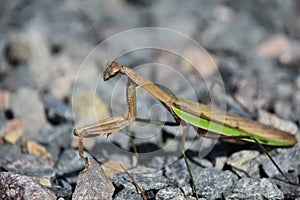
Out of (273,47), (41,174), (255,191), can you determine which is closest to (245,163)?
(255,191)

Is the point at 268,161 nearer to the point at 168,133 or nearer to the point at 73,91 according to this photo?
the point at 168,133

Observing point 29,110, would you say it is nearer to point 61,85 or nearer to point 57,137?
point 57,137

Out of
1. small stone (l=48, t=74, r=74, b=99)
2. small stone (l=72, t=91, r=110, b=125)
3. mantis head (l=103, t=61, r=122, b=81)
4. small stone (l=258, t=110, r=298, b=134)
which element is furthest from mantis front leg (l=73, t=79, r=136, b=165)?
small stone (l=48, t=74, r=74, b=99)

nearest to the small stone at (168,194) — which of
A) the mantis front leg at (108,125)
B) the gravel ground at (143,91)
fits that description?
the gravel ground at (143,91)

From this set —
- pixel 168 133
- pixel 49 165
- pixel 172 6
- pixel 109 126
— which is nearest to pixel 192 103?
pixel 168 133

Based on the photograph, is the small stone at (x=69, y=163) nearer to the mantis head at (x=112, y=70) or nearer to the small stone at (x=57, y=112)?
the small stone at (x=57, y=112)

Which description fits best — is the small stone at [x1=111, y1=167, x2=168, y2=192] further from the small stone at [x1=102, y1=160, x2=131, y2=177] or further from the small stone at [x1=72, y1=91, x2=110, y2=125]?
the small stone at [x1=72, y1=91, x2=110, y2=125]
